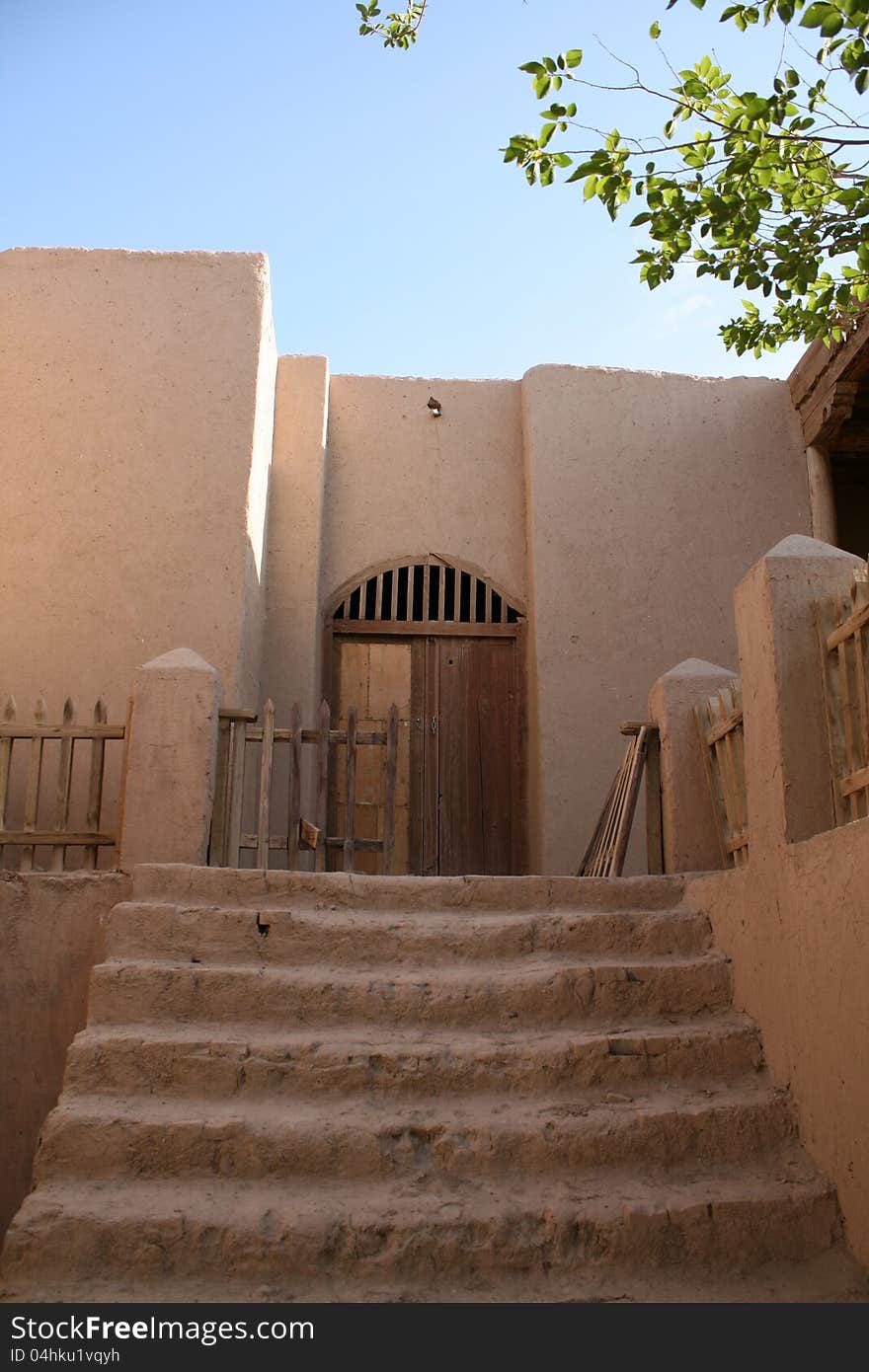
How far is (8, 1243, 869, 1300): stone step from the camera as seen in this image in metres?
3.32

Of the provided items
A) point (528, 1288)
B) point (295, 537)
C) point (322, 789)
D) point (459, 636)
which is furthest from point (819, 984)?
point (295, 537)

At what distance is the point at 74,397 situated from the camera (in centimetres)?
905

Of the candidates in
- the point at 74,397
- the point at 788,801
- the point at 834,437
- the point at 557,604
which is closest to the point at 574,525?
the point at 557,604

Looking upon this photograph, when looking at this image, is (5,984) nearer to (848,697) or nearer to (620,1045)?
(620,1045)

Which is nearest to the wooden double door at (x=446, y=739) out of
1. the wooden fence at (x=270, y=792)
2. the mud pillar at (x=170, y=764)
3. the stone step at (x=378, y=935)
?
the wooden fence at (x=270, y=792)

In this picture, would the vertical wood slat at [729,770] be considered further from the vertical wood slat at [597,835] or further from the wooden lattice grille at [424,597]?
the wooden lattice grille at [424,597]

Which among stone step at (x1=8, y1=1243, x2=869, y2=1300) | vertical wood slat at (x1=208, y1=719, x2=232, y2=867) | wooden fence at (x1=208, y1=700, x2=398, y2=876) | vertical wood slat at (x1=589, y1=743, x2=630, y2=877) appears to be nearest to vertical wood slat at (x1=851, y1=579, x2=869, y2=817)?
stone step at (x1=8, y1=1243, x2=869, y2=1300)

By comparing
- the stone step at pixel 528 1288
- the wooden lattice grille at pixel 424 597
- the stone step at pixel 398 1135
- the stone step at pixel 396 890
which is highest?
the wooden lattice grille at pixel 424 597

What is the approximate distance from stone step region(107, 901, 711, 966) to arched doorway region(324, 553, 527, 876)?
4.37 meters

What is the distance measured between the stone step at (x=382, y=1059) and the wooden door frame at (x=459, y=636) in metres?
5.23

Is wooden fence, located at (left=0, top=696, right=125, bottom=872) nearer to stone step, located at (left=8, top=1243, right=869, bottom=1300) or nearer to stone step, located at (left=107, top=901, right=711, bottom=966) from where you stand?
stone step, located at (left=107, top=901, right=711, bottom=966)

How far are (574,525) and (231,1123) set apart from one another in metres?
6.92

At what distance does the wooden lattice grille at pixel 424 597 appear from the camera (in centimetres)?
997

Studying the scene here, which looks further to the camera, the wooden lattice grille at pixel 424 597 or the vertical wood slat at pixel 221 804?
the wooden lattice grille at pixel 424 597
